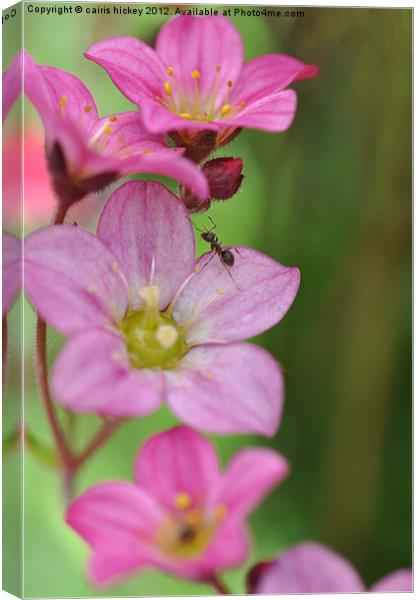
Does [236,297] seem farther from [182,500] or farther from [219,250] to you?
[182,500]

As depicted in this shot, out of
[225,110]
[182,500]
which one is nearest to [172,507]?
[182,500]

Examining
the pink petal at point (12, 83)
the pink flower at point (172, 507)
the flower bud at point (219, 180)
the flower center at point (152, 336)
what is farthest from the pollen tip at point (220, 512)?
the pink petal at point (12, 83)

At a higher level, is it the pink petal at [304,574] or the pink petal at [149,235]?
the pink petal at [149,235]

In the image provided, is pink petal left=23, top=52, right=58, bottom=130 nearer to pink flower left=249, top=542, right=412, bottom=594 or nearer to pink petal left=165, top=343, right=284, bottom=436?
pink petal left=165, top=343, right=284, bottom=436

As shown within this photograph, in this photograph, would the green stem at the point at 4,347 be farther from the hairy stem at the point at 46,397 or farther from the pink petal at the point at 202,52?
the pink petal at the point at 202,52

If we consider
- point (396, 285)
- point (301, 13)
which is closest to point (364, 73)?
point (301, 13)
